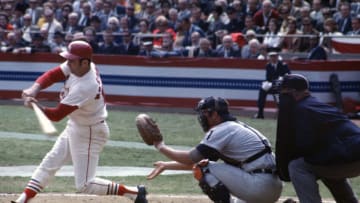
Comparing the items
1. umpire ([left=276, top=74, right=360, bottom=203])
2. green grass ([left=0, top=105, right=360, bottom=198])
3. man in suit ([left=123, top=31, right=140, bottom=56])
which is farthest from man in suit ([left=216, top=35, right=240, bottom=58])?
umpire ([left=276, top=74, right=360, bottom=203])

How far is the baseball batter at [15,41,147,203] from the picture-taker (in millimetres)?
8617

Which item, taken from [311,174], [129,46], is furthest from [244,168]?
[129,46]

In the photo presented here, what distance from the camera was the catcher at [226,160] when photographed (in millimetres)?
7906

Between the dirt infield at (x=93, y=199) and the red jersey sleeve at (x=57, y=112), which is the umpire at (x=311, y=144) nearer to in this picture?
the dirt infield at (x=93, y=199)

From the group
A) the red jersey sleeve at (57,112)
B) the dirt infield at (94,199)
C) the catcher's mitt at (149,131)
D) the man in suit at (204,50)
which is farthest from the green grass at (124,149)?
the catcher's mitt at (149,131)

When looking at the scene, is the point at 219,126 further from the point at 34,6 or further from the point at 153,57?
the point at 34,6

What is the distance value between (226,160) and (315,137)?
0.82m

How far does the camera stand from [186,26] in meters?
19.8

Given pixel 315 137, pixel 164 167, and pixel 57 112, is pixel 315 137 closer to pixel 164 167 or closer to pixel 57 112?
pixel 164 167

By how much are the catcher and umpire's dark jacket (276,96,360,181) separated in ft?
0.59

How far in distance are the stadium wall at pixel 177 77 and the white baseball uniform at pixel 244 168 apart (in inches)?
413

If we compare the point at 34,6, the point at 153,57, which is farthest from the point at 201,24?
the point at 34,6

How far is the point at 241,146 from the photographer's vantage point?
802cm

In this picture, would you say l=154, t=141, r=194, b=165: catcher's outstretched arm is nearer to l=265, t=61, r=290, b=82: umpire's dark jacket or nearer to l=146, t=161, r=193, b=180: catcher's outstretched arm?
l=146, t=161, r=193, b=180: catcher's outstretched arm
